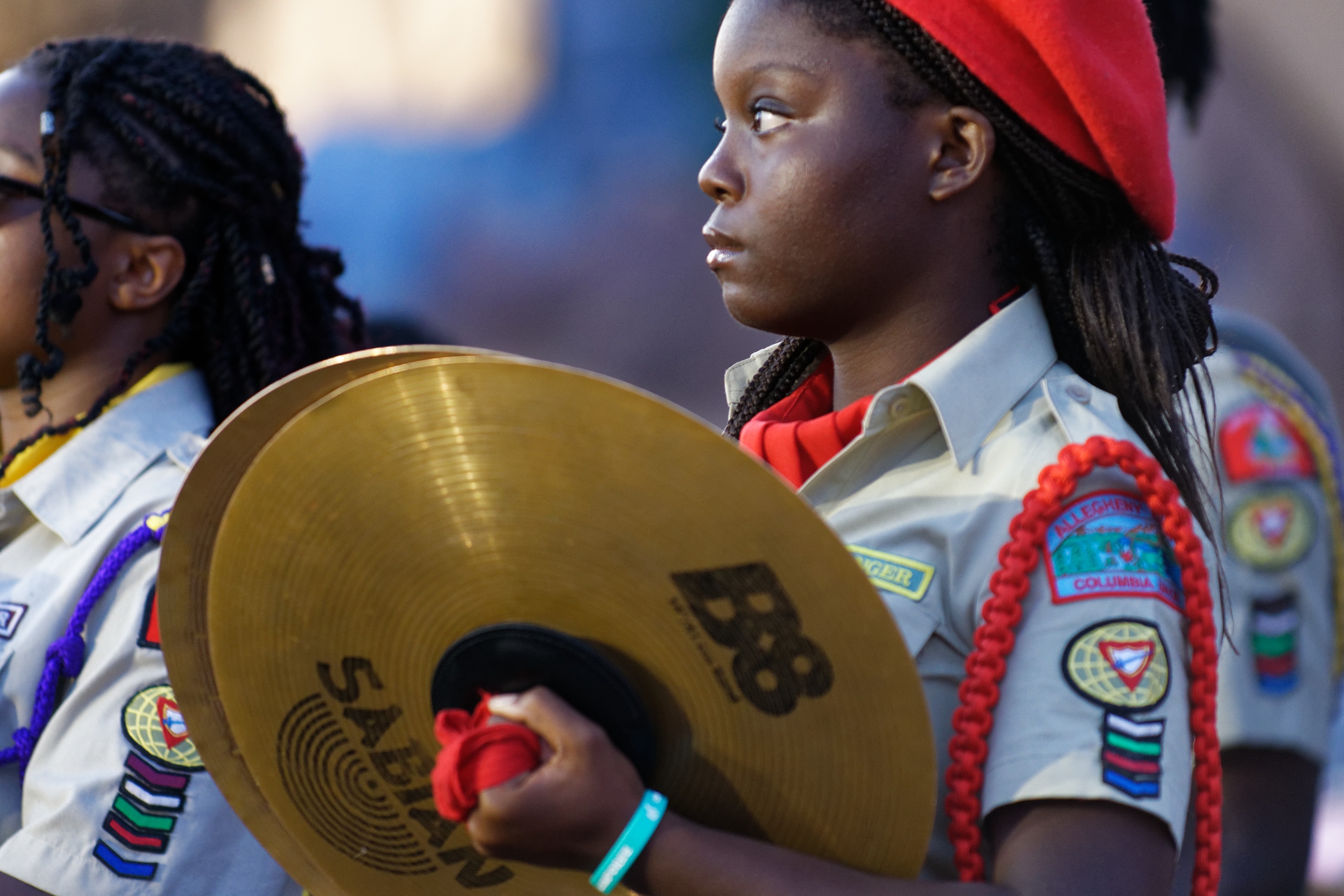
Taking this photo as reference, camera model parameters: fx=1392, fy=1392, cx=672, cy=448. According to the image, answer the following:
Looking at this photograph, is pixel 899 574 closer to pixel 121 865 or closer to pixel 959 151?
pixel 959 151

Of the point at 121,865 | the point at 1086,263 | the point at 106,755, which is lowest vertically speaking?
the point at 121,865

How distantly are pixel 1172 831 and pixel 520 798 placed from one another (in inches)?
24.0

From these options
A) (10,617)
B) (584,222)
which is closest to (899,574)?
(10,617)

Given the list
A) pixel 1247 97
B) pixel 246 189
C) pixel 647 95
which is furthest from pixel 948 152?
pixel 647 95

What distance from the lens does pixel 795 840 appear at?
124 centimetres

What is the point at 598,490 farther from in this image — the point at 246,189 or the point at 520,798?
the point at 246,189

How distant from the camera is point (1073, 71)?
60.9 inches

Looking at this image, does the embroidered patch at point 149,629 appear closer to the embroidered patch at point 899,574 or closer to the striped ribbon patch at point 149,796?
the striped ribbon patch at point 149,796

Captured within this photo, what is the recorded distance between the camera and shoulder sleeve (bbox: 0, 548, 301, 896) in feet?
6.20

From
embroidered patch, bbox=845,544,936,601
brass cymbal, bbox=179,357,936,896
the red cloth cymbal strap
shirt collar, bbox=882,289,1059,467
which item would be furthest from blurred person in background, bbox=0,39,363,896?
shirt collar, bbox=882,289,1059,467

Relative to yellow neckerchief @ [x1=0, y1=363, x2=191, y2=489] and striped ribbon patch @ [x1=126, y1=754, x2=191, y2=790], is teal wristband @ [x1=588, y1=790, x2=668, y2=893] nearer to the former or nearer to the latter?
striped ribbon patch @ [x1=126, y1=754, x2=191, y2=790]

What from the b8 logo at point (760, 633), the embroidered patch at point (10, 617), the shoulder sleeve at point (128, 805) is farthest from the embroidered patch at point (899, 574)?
the embroidered patch at point (10, 617)

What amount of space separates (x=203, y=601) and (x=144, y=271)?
3.97 ft

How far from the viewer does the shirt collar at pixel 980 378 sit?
154 cm
